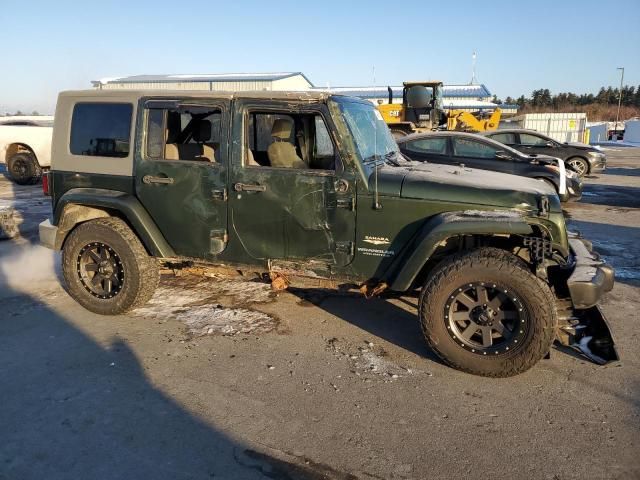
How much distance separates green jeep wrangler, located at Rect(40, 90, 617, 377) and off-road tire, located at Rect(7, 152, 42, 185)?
10.7 meters

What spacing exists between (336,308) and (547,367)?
2030mm

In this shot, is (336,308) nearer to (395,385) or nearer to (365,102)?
(395,385)

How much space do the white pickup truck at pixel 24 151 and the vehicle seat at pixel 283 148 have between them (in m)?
12.2

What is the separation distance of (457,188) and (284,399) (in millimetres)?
2001

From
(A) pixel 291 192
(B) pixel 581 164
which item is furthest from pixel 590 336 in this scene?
(B) pixel 581 164

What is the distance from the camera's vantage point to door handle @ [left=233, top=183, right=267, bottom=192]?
4.28 m

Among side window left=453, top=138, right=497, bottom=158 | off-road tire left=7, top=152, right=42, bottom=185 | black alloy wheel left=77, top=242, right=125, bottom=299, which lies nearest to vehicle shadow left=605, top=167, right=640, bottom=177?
side window left=453, top=138, right=497, bottom=158

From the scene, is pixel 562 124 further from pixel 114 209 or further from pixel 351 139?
pixel 114 209

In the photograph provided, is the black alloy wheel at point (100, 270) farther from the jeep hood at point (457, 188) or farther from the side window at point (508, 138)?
the side window at point (508, 138)

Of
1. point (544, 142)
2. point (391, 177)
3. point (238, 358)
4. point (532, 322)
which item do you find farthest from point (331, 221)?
point (544, 142)

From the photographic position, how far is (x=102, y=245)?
4871 millimetres

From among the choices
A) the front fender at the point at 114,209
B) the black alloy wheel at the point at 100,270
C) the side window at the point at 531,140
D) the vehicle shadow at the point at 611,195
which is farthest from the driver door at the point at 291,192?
the side window at the point at 531,140

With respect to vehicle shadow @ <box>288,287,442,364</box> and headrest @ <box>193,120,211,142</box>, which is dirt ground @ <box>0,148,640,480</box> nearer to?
vehicle shadow @ <box>288,287,442,364</box>

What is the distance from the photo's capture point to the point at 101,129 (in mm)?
4832
